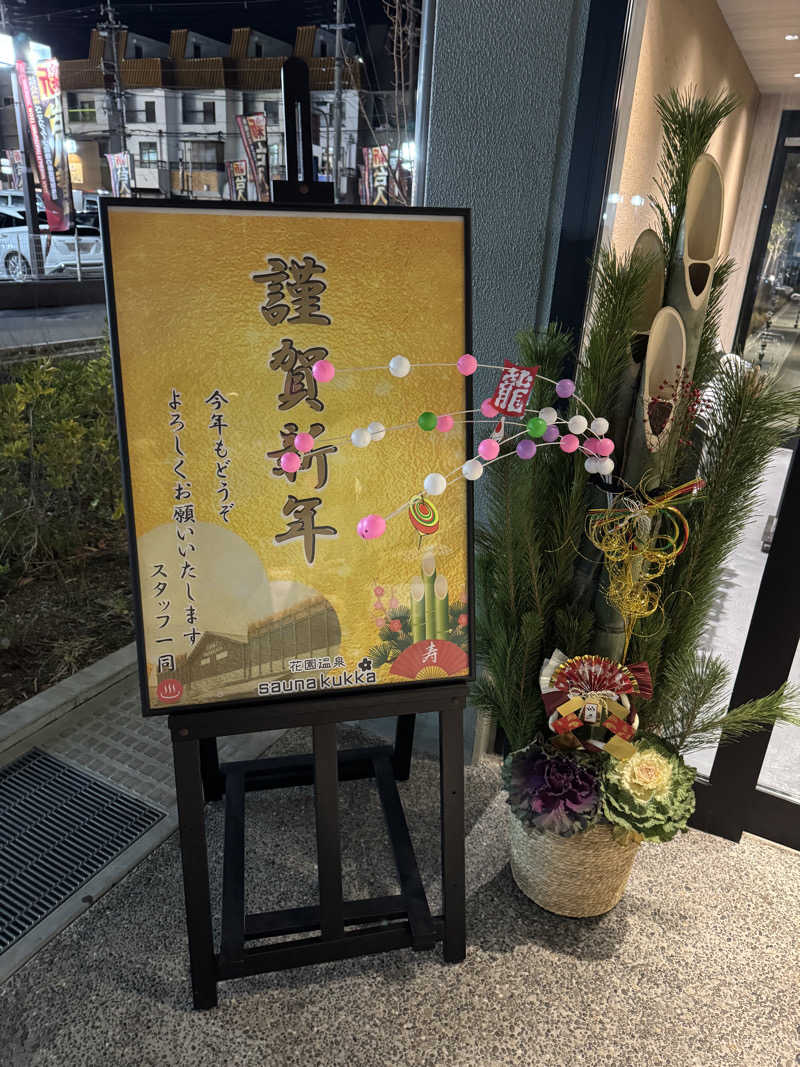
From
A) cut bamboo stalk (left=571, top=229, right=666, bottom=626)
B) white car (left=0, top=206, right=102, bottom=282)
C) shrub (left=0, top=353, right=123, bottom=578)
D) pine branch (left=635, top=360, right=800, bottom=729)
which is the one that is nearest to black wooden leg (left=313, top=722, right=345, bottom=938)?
cut bamboo stalk (left=571, top=229, right=666, bottom=626)

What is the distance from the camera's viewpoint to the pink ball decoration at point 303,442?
4.15 ft

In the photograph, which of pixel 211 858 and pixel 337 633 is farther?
pixel 211 858

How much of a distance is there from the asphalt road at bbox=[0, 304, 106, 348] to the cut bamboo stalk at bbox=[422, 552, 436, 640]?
1650mm

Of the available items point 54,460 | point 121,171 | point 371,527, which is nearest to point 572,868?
point 371,527

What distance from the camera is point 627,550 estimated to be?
1409 millimetres

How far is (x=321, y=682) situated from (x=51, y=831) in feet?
3.48

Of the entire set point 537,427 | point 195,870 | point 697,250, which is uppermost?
point 697,250

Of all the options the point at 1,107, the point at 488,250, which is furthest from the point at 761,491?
A: the point at 1,107

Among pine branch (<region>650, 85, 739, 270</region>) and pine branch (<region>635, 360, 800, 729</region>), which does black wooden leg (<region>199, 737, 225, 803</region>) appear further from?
pine branch (<region>650, 85, 739, 270</region>)

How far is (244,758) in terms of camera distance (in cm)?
219

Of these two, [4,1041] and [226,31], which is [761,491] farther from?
[4,1041]

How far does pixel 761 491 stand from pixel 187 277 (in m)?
1.34

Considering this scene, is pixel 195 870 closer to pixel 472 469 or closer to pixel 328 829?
pixel 328 829

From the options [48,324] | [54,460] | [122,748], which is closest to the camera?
[122,748]
